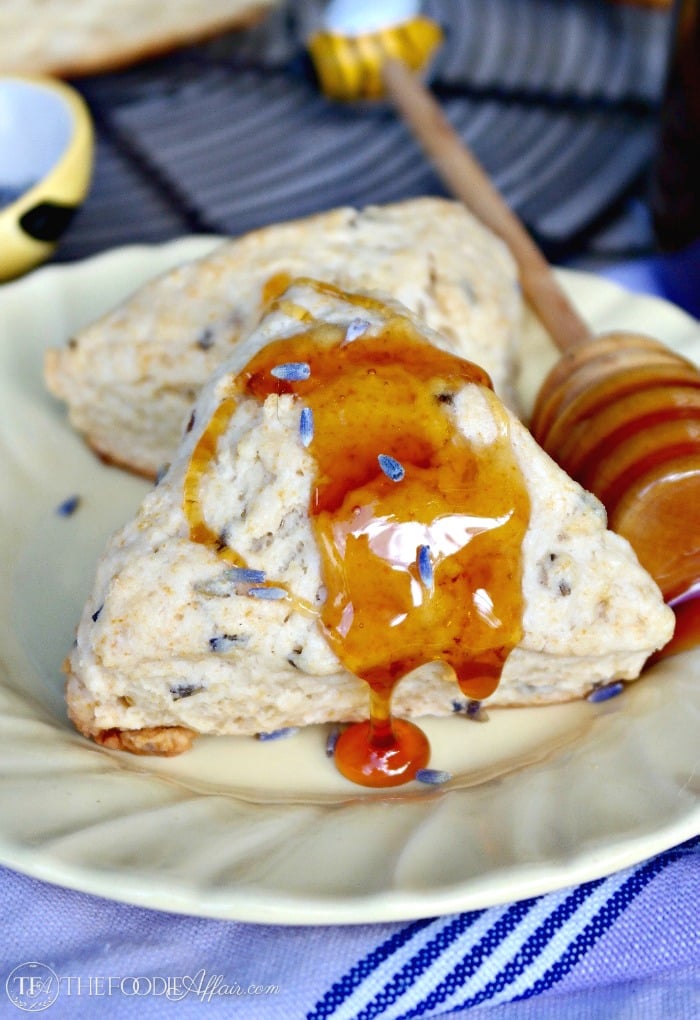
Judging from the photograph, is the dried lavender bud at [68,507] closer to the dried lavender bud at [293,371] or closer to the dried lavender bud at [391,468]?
the dried lavender bud at [293,371]

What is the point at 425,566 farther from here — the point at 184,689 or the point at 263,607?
the point at 184,689

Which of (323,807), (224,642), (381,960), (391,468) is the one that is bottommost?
(381,960)

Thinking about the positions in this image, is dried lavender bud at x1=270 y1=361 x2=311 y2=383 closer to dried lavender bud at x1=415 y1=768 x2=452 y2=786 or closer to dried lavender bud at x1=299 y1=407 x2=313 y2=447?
dried lavender bud at x1=299 y1=407 x2=313 y2=447

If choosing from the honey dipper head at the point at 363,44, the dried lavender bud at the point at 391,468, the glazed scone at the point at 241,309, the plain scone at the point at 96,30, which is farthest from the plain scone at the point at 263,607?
the plain scone at the point at 96,30

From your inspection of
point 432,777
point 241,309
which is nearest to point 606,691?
point 432,777

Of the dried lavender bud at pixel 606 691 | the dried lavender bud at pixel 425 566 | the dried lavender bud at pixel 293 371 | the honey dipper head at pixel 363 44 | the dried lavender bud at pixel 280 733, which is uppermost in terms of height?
the dried lavender bud at pixel 293 371

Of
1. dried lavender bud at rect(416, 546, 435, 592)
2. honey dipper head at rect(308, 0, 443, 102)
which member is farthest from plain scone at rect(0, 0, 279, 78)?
dried lavender bud at rect(416, 546, 435, 592)
